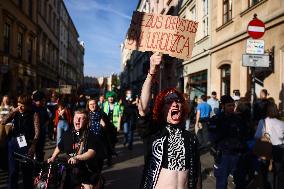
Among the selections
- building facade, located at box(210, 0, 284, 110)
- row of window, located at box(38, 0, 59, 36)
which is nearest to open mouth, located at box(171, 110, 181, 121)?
building facade, located at box(210, 0, 284, 110)

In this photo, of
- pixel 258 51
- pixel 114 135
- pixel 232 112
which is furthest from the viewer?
pixel 258 51

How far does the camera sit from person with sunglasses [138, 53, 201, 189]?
3270 millimetres

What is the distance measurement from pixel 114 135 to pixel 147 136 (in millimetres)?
4430

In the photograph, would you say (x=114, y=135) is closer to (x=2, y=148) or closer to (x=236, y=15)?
(x=2, y=148)

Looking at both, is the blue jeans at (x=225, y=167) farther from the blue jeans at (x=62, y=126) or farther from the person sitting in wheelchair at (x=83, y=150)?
the blue jeans at (x=62, y=126)

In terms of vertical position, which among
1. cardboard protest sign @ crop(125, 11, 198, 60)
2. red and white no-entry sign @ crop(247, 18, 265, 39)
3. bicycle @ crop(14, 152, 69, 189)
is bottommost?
bicycle @ crop(14, 152, 69, 189)

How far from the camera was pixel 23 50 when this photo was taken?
30.1 m

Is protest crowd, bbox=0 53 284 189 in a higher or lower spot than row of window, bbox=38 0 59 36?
lower

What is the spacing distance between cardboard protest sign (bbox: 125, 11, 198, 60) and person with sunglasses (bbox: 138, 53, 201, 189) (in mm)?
950

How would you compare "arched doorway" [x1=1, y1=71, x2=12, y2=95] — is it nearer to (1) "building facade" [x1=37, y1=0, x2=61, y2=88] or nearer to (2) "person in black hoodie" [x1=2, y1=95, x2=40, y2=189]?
(1) "building facade" [x1=37, y1=0, x2=61, y2=88]

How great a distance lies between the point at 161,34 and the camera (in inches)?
172

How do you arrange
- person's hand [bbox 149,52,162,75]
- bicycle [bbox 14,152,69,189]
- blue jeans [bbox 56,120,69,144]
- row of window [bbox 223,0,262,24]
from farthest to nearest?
row of window [bbox 223,0,262,24] < blue jeans [bbox 56,120,69,144] < bicycle [bbox 14,152,69,189] < person's hand [bbox 149,52,162,75]

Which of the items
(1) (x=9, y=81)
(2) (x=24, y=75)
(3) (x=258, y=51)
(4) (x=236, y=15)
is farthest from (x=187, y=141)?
(2) (x=24, y=75)

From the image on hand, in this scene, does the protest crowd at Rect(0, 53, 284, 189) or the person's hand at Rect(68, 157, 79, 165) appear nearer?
the protest crowd at Rect(0, 53, 284, 189)
